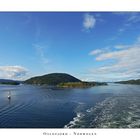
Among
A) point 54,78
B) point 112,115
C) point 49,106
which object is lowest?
point 112,115

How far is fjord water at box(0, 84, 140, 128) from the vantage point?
14.3ft

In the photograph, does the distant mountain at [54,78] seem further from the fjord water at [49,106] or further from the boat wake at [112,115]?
the boat wake at [112,115]

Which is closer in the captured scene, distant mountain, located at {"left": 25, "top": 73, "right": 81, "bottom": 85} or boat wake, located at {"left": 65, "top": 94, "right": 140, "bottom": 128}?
boat wake, located at {"left": 65, "top": 94, "right": 140, "bottom": 128}

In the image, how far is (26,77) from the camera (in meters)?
4.74

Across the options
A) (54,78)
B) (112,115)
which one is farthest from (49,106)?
(112,115)

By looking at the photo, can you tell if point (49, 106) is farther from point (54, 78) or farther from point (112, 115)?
point (112, 115)

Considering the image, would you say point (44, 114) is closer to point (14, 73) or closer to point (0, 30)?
point (14, 73)

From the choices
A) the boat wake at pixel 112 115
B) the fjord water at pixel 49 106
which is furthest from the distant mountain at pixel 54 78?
the boat wake at pixel 112 115

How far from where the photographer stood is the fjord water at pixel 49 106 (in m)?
4.36

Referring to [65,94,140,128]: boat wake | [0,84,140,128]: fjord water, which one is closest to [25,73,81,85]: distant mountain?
[0,84,140,128]: fjord water

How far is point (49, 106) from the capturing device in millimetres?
4973

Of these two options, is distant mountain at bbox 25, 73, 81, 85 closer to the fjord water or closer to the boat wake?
the fjord water

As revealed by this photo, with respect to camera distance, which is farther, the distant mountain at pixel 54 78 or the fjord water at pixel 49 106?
the distant mountain at pixel 54 78
